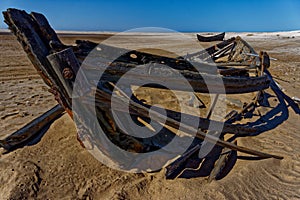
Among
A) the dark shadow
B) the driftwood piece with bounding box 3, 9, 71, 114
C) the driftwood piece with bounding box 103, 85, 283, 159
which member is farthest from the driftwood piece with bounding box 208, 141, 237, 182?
the dark shadow

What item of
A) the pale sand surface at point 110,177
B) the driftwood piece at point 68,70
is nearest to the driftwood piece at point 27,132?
the pale sand surface at point 110,177

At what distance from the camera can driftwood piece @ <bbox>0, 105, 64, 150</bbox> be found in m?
3.70

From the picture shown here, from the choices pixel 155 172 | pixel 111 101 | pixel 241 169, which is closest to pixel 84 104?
pixel 111 101

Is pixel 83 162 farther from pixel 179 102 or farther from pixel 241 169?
pixel 179 102

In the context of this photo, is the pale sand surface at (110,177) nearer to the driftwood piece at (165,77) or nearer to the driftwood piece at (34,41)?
the driftwood piece at (34,41)

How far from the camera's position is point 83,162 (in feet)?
10.9

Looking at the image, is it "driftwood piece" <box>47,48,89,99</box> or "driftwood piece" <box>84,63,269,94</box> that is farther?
"driftwood piece" <box>84,63,269,94</box>

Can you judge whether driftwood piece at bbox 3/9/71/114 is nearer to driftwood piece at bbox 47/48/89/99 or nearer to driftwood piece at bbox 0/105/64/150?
driftwood piece at bbox 47/48/89/99

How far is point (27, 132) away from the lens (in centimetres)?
392

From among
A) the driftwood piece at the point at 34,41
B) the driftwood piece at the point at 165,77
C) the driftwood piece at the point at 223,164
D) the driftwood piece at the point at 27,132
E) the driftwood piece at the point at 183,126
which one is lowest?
the driftwood piece at the point at 223,164

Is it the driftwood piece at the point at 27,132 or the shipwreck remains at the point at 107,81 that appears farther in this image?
the driftwood piece at the point at 27,132

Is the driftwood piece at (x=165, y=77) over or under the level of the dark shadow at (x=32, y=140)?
over

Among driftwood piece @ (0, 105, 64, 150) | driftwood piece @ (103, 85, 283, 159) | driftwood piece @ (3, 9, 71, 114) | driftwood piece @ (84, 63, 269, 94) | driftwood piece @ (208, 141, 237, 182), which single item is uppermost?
driftwood piece @ (3, 9, 71, 114)

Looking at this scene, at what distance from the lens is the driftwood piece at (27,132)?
3703 mm
